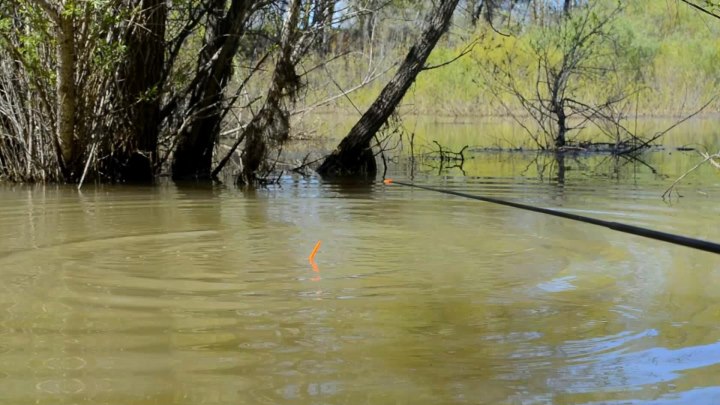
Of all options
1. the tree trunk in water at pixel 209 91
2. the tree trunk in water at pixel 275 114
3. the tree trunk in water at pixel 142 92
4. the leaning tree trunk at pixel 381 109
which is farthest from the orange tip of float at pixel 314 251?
the leaning tree trunk at pixel 381 109

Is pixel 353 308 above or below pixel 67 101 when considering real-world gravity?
below

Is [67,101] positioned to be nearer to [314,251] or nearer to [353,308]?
[314,251]

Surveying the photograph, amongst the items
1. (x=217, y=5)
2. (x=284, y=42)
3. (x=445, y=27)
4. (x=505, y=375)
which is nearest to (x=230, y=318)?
(x=505, y=375)

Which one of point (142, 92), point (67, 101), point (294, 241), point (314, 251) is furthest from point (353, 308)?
point (142, 92)

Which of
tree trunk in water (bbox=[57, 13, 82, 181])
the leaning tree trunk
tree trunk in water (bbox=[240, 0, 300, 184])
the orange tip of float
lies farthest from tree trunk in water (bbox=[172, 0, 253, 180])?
the orange tip of float

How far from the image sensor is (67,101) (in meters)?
8.73

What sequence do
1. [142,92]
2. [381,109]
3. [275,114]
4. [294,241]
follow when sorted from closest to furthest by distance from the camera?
[294,241] → [142,92] → [275,114] → [381,109]

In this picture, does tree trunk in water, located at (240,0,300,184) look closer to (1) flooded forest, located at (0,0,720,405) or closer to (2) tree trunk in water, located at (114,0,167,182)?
(1) flooded forest, located at (0,0,720,405)

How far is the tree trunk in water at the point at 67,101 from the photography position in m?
7.93

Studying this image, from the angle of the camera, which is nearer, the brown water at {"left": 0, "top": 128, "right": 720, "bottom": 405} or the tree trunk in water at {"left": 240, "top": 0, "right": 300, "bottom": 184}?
the brown water at {"left": 0, "top": 128, "right": 720, "bottom": 405}

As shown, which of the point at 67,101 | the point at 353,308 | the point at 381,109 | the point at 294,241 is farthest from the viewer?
the point at 381,109

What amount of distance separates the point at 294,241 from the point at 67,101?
4.18 metres

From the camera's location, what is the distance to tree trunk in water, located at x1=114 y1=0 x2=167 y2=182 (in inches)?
364

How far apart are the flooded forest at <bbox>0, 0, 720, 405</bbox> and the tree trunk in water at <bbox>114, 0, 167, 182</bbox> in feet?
0.08
